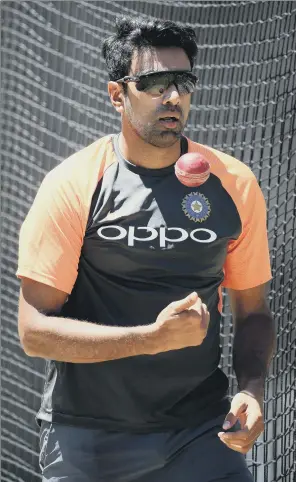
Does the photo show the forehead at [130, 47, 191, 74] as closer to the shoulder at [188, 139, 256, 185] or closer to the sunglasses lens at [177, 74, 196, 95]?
the sunglasses lens at [177, 74, 196, 95]

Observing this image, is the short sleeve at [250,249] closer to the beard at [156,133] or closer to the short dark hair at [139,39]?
the beard at [156,133]

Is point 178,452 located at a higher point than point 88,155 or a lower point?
lower

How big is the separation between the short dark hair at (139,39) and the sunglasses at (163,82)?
100 millimetres

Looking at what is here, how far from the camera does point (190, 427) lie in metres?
2.95

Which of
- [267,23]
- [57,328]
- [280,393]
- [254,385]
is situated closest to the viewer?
[57,328]

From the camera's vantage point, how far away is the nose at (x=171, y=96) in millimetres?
3002

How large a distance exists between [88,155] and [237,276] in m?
0.62

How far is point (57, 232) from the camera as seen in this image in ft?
9.47

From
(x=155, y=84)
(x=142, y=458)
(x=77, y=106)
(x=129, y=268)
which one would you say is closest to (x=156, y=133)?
(x=155, y=84)

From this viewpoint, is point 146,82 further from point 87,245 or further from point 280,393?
point 280,393

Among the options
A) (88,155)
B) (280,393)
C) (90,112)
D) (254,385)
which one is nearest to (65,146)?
(90,112)

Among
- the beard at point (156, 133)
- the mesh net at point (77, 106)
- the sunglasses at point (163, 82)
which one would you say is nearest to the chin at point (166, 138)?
the beard at point (156, 133)

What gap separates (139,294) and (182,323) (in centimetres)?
34

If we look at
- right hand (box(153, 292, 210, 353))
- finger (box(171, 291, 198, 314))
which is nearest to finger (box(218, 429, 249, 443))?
right hand (box(153, 292, 210, 353))
